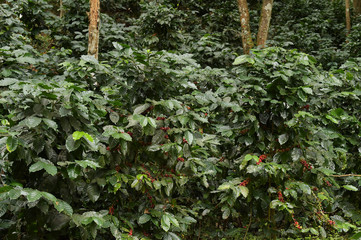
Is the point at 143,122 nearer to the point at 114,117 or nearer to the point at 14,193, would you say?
the point at 114,117

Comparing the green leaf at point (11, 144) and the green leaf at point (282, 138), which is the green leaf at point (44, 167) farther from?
the green leaf at point (282, 138)

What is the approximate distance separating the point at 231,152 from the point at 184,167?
779mm

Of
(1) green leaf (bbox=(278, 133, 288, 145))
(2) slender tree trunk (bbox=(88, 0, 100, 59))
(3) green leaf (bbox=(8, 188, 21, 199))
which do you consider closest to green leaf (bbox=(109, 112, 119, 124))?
(3) green leaf (bbox=(8, 188, 21, 199))

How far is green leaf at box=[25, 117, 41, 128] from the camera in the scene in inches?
69.1

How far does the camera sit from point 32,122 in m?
1.77

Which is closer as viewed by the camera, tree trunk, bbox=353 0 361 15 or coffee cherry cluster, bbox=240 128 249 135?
coffee cherry cluster, bbox=240 128 249 135

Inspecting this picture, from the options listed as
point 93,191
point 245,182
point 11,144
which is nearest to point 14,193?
point 11,144

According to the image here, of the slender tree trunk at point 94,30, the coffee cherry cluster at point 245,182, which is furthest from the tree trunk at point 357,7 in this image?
the coffee cherry cluster at point 245,182

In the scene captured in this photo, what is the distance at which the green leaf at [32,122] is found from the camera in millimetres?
1756

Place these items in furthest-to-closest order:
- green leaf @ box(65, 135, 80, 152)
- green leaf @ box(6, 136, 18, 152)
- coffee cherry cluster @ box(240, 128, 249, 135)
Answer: coffee cherry cluster @ box(240, 128, 249, 135), green leaf @ box(65, 135, 80, 152), green leaf @ box(6, 136, 18, 152)

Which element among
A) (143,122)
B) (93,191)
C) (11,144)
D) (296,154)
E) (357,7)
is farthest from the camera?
(357,7)

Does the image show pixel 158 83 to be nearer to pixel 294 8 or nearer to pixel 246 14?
pixel 246 14

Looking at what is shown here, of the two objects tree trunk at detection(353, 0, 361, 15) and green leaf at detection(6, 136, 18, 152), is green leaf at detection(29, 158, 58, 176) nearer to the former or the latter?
green leaf at detection(6, 136, 18, 152)

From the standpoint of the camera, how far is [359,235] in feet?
3.52
